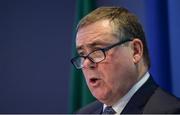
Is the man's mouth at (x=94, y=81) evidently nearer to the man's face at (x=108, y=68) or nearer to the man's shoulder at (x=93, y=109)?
the man's face at (x=108, y=68)

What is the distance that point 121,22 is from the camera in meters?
1.31

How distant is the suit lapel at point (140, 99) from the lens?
1266 mm

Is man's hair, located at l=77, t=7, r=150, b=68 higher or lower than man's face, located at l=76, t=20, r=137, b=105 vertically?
higher

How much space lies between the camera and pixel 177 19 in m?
1.50

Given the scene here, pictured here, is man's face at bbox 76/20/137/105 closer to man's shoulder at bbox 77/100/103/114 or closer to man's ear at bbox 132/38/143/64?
man's ear at bbox 132/38/143/64

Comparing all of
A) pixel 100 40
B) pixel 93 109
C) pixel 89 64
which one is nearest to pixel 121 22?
pixel 100 40

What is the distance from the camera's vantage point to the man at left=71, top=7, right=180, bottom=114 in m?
1.27

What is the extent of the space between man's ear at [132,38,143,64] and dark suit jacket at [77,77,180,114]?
0.11 metres

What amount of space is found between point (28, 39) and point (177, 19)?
1.30 metres

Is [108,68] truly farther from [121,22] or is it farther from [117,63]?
[121,22]

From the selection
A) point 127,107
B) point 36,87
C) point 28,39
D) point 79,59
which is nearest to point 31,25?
point 28,39

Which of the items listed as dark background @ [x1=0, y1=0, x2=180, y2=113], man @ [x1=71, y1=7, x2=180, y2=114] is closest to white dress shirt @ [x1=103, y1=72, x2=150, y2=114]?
man @ [x1=71, y1=7, x2=180, y2=114]

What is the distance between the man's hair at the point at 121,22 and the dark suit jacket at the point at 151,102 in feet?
0.43

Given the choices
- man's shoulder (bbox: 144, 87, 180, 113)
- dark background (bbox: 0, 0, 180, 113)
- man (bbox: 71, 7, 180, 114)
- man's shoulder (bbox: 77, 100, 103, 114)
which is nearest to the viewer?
man's shoulder (bbox: 144, 87, 180, 113)
